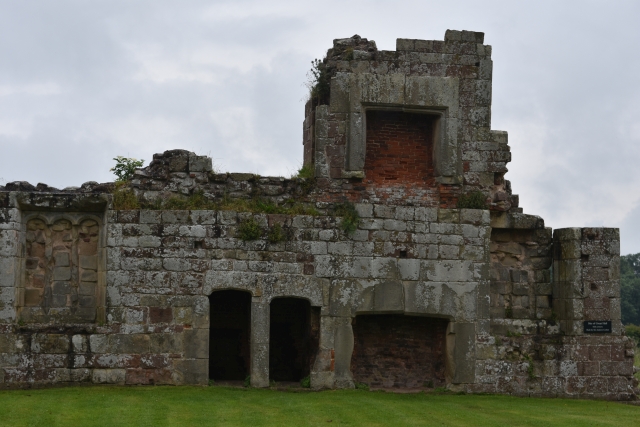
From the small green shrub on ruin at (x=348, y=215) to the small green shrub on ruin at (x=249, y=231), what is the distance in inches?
55.8

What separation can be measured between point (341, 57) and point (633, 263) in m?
53.0

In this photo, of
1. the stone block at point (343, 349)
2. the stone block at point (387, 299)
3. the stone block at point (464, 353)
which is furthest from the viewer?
the stone block at point (464, 353)

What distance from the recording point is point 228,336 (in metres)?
18.9

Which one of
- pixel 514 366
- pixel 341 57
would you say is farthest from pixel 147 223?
pixel 514 366

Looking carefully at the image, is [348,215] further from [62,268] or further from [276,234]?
[62,268]

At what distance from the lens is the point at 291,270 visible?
16859 mm

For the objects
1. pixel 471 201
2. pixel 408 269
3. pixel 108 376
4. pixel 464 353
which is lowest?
pixel 108 376

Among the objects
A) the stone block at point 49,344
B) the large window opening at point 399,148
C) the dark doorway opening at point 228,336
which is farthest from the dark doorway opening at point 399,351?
the stone block at point 49,344

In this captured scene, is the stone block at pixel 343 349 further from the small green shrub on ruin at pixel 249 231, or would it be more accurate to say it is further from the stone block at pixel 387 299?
the small green shrub on ruin at pixel 249 231

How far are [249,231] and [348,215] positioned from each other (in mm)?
1739

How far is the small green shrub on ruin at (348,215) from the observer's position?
55.9 ft

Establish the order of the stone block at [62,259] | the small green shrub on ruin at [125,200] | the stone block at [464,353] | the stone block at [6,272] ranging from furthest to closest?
1. the stone block at [464,353]
2. the stone block at [62,259]
3. the small green shrub on ruin at [125,200]
4. the stone block at [6,272]

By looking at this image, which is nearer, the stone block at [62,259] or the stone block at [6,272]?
the stone block at [6,272]

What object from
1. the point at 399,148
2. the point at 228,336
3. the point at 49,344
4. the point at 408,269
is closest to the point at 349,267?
the point at 408,269
